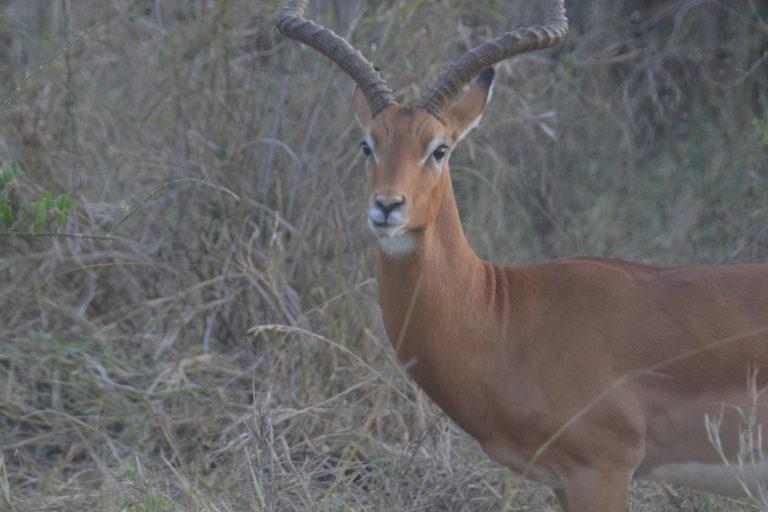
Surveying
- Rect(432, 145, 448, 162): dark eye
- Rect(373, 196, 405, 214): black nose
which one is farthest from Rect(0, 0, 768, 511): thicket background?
Rect(432, 145, 448, 162): dark eye

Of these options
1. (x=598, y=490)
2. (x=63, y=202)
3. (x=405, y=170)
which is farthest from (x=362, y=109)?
(x=598, y=490)

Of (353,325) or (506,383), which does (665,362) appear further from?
(353,325)

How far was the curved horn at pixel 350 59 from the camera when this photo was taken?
3461 millimetres

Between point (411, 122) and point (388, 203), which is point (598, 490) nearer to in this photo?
point (388, 203)

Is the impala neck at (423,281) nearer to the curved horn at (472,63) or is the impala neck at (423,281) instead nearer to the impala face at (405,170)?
the impala face at (405,170)

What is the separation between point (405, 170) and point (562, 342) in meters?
0.93

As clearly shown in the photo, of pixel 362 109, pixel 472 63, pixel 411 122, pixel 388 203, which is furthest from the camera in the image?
pixel 362 109

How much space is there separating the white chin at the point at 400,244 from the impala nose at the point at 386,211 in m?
0.26

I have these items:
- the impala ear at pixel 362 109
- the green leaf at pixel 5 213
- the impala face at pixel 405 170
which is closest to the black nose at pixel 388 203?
the impala face at pixel 405 170

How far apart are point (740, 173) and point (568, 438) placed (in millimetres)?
4958

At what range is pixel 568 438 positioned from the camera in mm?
3014

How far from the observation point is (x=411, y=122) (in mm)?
3273

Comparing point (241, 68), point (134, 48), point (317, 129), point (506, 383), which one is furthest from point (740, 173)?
point (134, 48)

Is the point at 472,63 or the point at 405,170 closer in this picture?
the point at 405,170
